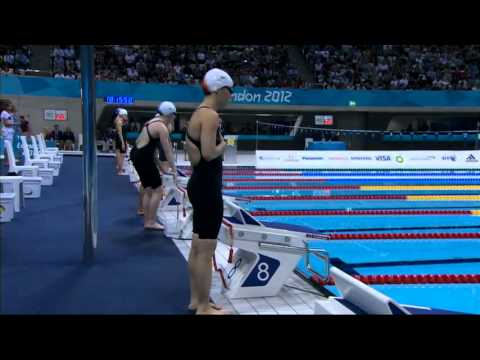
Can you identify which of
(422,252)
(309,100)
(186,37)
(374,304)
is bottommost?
(422,252)

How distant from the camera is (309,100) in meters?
19.4

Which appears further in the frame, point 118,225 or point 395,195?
point 395,195

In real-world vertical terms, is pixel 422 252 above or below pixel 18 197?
below

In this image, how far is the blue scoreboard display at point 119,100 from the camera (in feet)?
58.5

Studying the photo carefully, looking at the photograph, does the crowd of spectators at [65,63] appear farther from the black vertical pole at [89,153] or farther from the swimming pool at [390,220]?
the black vertical pole at [89,153]

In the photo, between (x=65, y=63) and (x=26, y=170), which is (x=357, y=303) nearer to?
(x=26, y=170)

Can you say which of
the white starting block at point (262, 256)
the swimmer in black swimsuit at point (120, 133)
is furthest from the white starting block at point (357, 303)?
the swimmer in black swimsuit at point (120, 133)

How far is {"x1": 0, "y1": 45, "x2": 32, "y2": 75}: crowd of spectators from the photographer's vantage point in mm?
17000

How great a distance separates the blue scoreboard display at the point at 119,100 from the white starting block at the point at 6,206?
13131mm
